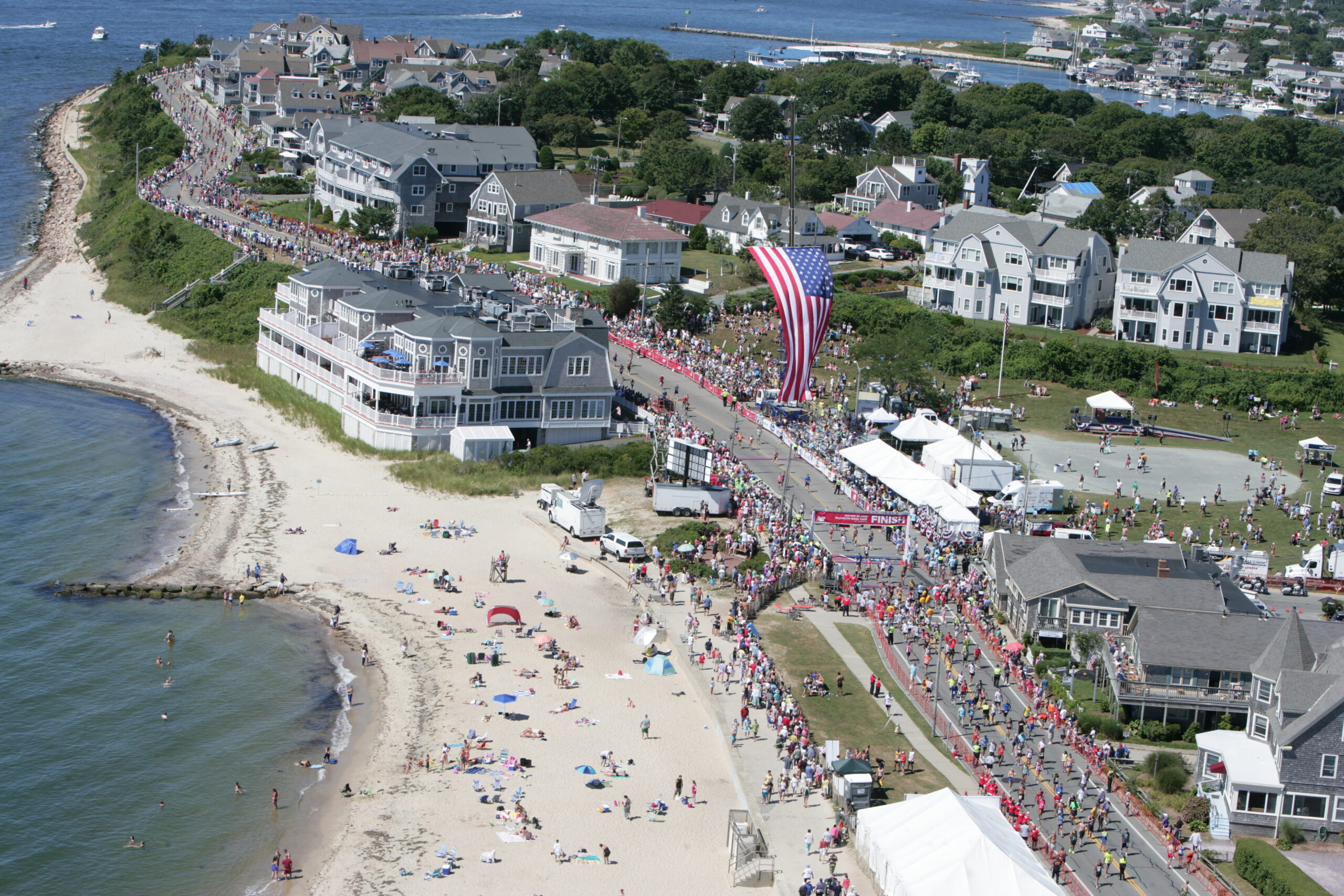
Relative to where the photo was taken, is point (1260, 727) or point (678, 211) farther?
point (678, 211)

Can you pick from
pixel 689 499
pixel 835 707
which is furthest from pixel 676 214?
pixel 835 707

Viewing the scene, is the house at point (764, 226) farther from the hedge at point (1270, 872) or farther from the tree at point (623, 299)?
the hedge at point (1270, 872)

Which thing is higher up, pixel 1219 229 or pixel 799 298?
pixel 1219 229

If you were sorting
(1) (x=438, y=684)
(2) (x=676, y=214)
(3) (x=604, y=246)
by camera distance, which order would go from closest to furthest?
1. (1) (x=438, y=684)
2. (3) (x=604, y=246)
3. (2) (x=676, y=214)

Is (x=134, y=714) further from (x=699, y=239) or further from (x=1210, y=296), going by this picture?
(x=699, y=239)

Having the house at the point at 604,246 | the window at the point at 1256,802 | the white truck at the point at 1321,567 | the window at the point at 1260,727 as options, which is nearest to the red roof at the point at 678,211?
the house at the point at 604,246

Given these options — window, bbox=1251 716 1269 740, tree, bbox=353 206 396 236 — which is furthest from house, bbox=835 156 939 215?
window, bbox=1251 716 1269 740
